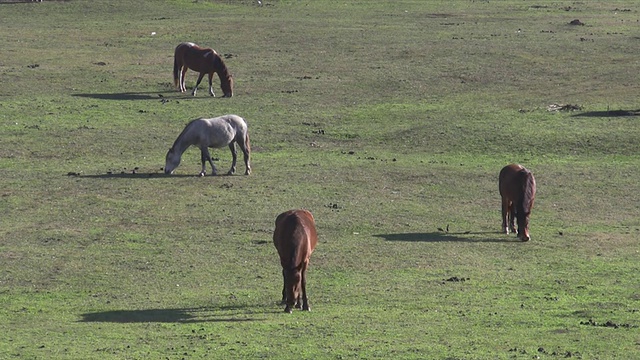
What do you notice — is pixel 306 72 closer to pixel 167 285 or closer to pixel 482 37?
pixel 482 37

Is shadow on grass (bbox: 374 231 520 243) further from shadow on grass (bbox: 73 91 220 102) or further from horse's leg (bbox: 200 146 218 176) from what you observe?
shadow on grass (bbox: 73 91 220 102)

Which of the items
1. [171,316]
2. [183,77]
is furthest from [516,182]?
[183,77]

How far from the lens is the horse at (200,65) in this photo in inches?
1630

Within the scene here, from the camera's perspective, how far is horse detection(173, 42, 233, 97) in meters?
41.4

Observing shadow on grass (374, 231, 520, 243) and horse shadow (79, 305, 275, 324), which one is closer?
horse shadow (79, 305, 275, 324)

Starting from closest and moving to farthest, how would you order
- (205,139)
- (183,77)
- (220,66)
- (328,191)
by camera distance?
(328,191)
(205,139)
(220,66)
(183,77)

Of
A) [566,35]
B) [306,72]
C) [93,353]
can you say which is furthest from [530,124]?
[93,353]

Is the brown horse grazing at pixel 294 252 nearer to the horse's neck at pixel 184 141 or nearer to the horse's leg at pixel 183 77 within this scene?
the horse's neck at pixel 184 141

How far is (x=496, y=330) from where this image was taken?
61.6 ft

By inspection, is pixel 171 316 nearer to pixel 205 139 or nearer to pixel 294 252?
pixel 294 252

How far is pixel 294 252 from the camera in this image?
1950 centimetres

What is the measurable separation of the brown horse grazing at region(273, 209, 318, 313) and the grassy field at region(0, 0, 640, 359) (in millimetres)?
410

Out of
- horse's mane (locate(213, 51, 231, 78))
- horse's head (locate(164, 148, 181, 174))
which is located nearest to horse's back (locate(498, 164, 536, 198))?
horse's head (locate(164, 148, 181, 174))

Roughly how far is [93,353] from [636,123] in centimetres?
2437
